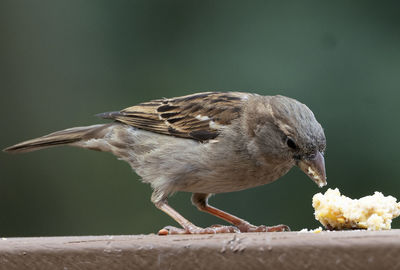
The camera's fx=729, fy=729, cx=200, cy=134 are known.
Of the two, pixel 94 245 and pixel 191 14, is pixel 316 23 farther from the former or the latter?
pixel 94 245

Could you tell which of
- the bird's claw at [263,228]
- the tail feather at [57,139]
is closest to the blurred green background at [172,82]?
the tail feather at [57,139]

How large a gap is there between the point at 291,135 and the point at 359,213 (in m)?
0.74

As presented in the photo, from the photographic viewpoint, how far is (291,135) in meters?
3.30

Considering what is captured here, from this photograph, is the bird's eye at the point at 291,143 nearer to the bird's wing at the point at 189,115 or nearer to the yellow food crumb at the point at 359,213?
the bird's wing at the point at 189,115

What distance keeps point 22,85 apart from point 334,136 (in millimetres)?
2698

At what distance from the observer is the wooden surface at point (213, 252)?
6.41ft

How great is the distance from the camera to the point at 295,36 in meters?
4.99

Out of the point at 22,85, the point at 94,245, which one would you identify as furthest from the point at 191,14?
the point at 94,245

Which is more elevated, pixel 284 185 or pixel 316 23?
pixel 316 23

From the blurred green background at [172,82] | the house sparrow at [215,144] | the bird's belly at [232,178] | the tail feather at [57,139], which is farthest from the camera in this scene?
the blurred green background at [172,82]

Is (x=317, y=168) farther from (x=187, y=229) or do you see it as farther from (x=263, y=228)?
(x=187, y=229)

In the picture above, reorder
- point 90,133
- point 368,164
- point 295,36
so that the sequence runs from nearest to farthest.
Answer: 1. point 90,133
2. point 368,164
3. point 295,36

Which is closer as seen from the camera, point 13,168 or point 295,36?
point 295,36

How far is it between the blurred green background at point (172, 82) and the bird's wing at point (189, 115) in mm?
894
